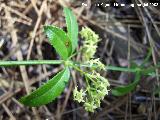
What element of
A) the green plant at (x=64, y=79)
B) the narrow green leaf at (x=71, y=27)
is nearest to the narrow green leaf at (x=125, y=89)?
the green plant at (x=64, y=79)

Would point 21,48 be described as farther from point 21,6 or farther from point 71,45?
point 71,45

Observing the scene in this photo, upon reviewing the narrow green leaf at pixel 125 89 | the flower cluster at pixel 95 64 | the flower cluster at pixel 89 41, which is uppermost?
the flower cluster at pixel 89 41

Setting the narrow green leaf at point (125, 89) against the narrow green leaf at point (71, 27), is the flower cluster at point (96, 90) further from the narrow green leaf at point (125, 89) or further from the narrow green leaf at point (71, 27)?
the narrow green leaf at point (125, 89)

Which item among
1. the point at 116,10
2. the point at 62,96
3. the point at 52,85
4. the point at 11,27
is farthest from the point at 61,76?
the point at 116,10

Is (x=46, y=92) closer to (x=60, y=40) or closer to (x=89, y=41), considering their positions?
(x=60, y=40)

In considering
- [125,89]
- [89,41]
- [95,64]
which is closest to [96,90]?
[95,64]

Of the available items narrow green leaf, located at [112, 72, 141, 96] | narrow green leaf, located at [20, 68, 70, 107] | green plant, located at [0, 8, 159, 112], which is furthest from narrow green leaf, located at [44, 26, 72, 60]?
narrow green leaf, located at [112, 72, 141, 96]

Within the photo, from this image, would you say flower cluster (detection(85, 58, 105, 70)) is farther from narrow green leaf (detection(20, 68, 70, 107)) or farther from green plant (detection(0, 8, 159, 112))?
narrow green leaf (detection(20, 68, 70, 107))
